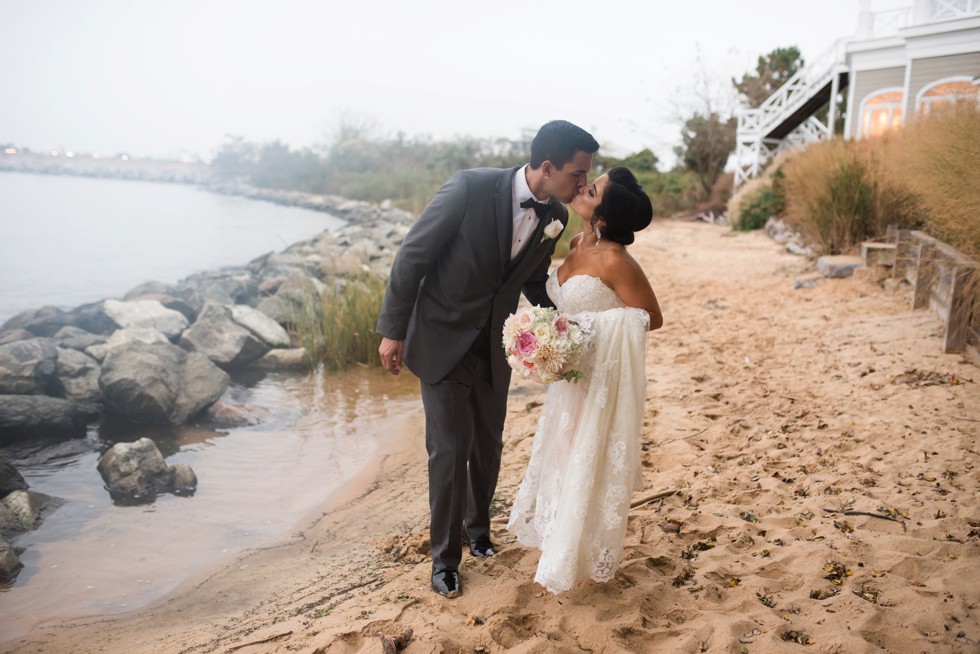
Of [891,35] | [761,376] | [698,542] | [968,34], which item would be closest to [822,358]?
[761,376]

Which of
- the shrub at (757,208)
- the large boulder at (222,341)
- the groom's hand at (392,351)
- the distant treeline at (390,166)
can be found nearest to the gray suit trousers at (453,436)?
the groom's hand at (392,351)

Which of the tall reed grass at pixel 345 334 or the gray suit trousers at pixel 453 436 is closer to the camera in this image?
the gray suit trousers at pixel 453 436

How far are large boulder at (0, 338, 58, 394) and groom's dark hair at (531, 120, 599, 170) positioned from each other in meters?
6.72

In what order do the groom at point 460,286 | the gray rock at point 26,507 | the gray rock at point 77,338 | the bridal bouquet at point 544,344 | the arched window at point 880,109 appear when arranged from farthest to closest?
the arched window at point 880,109
the gray rock at point 77,338
the gray rock at point 26,507
the groom at point 460,286
the bridal bouquet at point 544,344

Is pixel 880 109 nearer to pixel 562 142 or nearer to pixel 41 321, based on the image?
pixel 41 321

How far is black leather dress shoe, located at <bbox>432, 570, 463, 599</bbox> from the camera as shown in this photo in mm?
3602

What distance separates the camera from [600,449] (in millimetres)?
3332

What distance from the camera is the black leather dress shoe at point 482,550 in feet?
13.2

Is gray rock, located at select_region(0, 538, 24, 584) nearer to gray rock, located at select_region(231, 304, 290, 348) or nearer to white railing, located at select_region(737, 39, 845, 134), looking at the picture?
gray rock, located at select_region(231, 304, 290, 348)

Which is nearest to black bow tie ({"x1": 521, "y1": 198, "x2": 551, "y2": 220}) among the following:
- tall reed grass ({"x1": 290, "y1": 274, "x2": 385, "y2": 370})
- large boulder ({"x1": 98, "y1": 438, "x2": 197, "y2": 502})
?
large boulder ({"x1": 98, "y1": 438, "x2": 197, "y2": 502})

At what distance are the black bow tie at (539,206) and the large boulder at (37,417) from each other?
587 cm

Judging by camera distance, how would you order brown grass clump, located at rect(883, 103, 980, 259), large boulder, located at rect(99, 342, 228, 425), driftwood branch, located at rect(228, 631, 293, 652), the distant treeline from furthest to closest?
the distant treeline
large boulder, located at rect(99, 342, 228, 425)
brown grass clump, located at rect(883, 103, 980, 259)
driftwood branch, located at rect(228, 631, 293, 652)

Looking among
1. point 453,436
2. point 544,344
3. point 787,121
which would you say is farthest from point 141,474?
point 787,121

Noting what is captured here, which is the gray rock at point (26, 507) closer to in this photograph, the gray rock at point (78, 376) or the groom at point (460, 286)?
the gray rock at point (78, 376)
